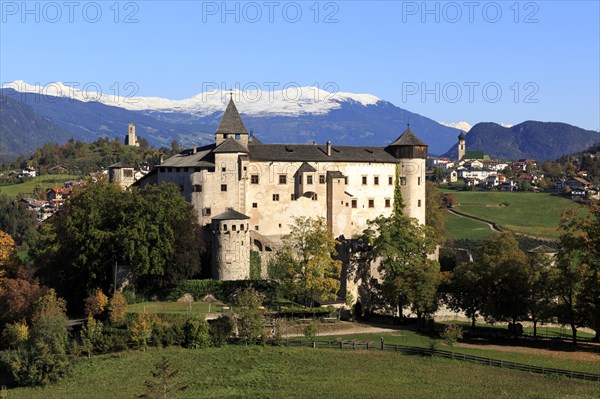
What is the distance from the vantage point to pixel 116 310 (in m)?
59.9

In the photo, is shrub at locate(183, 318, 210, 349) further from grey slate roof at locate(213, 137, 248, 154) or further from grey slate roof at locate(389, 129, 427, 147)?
grey slate roof at locate(389, 129, 427, 147)

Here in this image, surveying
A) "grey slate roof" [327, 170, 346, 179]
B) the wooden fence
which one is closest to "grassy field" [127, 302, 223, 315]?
the wooden fence

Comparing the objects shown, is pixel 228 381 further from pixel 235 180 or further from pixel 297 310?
pixel 235 180

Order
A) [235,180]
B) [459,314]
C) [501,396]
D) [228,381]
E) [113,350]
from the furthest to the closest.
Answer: [235,180] < [459,314] < [113,350] < [228,381] < [501,396]

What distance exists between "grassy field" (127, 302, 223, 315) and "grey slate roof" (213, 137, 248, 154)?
15049mm

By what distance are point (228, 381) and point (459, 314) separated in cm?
2491

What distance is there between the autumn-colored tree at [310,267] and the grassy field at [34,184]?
108807 millimetres

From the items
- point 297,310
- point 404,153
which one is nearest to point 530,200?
point 404,153

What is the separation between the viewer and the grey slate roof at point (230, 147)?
74.4 m

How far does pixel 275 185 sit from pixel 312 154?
4984mm

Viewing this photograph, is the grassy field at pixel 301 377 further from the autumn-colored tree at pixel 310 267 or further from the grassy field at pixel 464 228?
the grassy field at pixel 464 228

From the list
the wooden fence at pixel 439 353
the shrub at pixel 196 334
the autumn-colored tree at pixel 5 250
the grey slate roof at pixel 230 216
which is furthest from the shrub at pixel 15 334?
the grey slate roof at pixel 230 216

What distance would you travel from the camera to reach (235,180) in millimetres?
74688

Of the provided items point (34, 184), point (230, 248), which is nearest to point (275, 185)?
point (230, 248)
